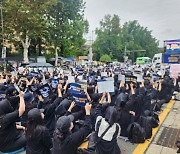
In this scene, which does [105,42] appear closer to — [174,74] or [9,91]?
[174,74]

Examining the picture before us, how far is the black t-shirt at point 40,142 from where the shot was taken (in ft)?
13.3

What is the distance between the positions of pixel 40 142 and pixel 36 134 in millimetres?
199

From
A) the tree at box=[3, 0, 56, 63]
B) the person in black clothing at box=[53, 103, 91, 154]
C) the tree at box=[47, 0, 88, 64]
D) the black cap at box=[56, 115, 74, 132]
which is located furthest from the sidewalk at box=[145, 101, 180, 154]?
the tree at box=[47, 0, 88, 64]

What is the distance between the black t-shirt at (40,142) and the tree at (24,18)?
→ 1106 inches

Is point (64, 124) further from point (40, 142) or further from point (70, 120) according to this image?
point (40, 142)

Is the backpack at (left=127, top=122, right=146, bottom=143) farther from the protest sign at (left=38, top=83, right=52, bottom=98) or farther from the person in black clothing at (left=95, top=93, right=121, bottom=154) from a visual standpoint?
the protest sign at (left=38, top=83, right=52, bottom=98)

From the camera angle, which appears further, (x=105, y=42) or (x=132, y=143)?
(x=105, y=42)

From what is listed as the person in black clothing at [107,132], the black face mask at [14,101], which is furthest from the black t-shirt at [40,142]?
the black face mask at [14,101]

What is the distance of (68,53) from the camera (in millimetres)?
48031

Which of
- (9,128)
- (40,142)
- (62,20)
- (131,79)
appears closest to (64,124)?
(40,142)

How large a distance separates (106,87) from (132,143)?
161 cm

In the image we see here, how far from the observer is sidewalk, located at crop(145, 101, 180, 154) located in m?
5.87

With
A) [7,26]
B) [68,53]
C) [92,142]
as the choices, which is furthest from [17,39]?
[92,142]

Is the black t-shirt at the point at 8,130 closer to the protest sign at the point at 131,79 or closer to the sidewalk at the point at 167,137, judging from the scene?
the sidewalk at the point at 167,137
